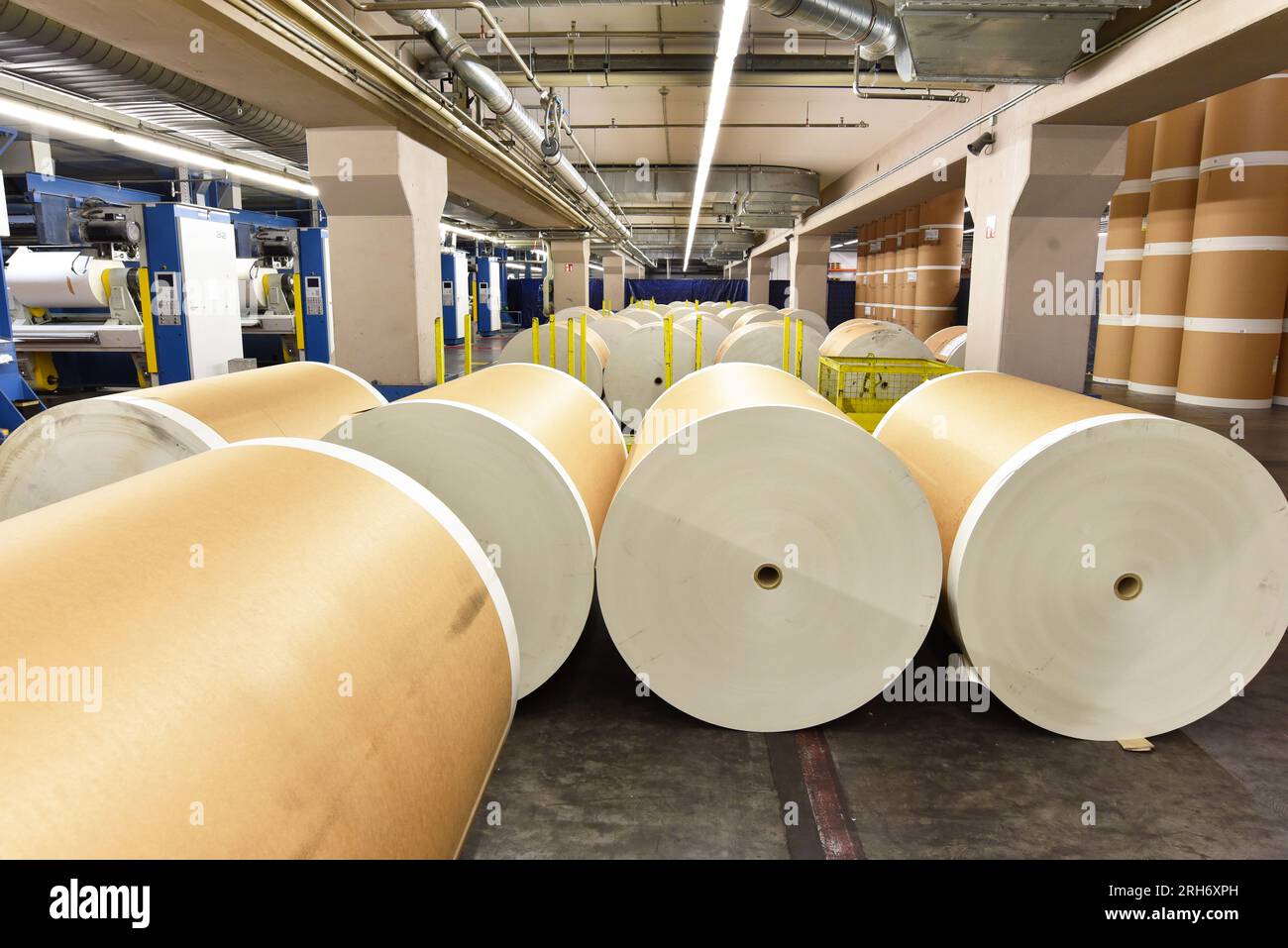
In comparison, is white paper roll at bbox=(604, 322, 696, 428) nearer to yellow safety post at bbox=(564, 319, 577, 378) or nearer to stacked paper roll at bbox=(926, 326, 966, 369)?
yellow safety post at bbox=(564, 319, 577, 378)

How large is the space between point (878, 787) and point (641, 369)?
7635 millimetres

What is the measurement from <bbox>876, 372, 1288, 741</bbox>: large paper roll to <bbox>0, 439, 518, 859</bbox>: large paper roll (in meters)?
2.02

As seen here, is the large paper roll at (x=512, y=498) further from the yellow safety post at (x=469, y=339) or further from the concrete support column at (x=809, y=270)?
the concrete support column at (x=809, y=270)

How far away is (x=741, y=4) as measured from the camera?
5.01 metres

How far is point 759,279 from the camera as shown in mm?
32062

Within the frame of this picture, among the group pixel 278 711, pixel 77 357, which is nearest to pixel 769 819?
pixel 278 711

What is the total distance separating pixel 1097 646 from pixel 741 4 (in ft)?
13.5

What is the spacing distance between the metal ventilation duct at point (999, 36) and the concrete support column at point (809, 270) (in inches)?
554

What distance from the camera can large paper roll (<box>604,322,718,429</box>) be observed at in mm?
10172

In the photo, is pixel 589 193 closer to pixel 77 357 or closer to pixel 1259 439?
pixel 77 357

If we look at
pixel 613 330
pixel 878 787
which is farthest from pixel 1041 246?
pixel 878 787

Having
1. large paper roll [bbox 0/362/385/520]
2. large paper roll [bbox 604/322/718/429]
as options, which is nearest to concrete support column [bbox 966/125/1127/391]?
large paper roll [bbox 604/322/718/429]

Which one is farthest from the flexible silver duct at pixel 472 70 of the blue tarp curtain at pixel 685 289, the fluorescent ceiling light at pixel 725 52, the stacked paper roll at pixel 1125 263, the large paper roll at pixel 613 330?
the blue tarp curtain at pixel 685 289

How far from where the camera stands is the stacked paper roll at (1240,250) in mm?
9492
